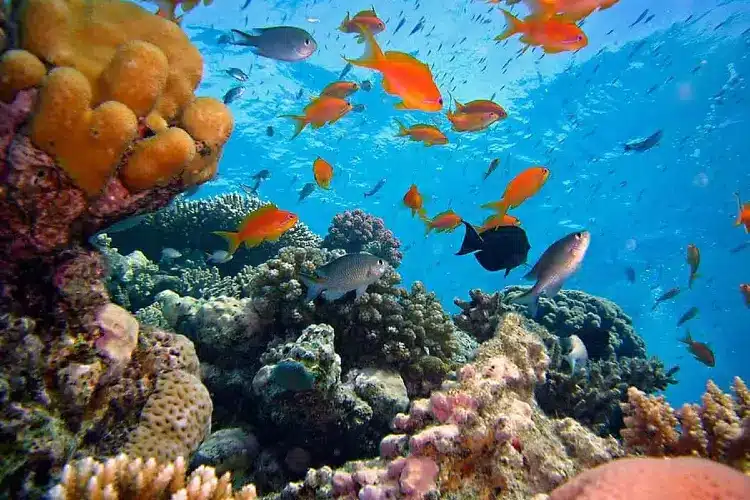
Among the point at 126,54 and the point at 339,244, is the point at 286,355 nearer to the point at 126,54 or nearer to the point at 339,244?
the point at 126,54

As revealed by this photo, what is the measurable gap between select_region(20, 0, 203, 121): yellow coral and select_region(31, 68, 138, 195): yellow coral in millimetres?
145

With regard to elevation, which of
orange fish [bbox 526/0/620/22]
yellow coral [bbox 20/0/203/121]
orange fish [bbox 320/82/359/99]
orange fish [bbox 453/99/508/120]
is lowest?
yellow coral [bbox 20/0/203/121]

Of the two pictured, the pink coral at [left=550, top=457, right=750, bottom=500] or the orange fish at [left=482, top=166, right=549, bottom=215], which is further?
the orange fish at [left=482, top=166, right=549, bottom=215]

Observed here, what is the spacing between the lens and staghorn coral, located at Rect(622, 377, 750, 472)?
9.43ft

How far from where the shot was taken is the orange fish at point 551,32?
4.38 m

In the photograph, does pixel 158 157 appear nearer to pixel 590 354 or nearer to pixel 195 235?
pixel 195 235

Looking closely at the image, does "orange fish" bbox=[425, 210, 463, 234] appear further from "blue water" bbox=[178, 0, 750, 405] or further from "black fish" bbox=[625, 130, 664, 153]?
"blue water" bbox=[178, 0, 750, 405]

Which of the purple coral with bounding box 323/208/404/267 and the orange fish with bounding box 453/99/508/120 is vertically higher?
the purple coral with bounding box 323/208/404/267

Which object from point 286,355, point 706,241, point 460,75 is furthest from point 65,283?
point 706,241

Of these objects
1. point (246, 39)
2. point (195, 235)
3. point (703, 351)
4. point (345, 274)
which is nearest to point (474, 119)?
point (345, 274)

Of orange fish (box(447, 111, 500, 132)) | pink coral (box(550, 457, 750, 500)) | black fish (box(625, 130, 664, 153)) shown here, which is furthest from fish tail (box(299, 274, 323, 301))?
black fish (box(625, 130, 664, 153))

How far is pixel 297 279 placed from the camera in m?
4.92

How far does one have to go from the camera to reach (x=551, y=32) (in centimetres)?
442

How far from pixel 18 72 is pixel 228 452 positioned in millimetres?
3244
